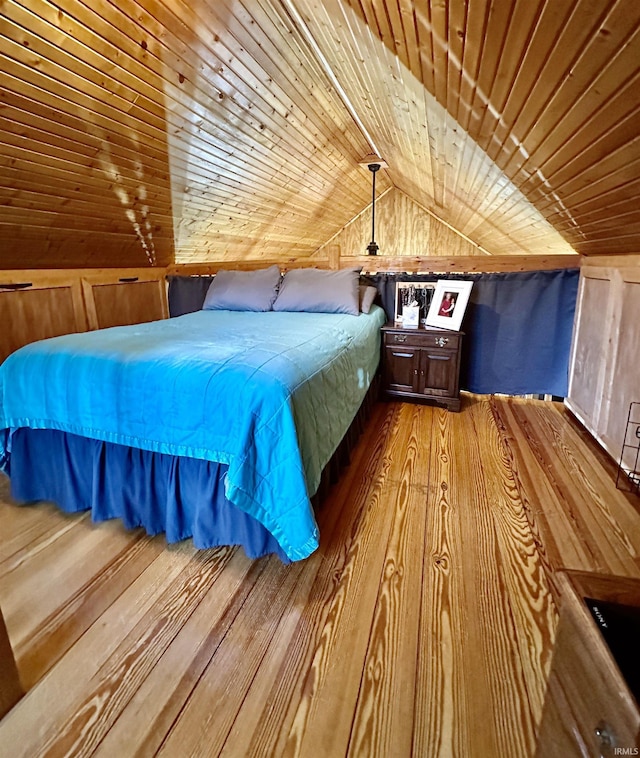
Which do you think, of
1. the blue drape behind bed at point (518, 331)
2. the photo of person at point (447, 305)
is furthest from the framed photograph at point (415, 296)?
the photo of person at point (447, 305)

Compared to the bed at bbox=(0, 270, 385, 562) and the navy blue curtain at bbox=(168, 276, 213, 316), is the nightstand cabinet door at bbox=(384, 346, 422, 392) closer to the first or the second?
the bed at bbox=(0, 270, 385, 562)

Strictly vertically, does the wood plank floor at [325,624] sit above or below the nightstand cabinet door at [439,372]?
below

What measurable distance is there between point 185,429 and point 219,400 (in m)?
0.20

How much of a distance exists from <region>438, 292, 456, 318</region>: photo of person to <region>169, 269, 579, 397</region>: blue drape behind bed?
0.23 meters

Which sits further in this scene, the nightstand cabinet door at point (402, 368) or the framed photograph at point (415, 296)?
the framed photograph at point (415, 296)

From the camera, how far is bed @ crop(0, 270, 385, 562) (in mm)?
1452

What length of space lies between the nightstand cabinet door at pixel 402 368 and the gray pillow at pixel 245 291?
3.34 feet

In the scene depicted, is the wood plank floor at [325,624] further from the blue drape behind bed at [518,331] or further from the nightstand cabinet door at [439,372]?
the blue drape behind bed at [518,331]

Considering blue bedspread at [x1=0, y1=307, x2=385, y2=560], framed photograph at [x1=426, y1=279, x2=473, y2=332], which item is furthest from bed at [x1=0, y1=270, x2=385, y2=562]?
framed photograph at [x1=426, y1=279, x2=473, y2=332]

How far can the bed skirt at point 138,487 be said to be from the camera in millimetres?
1623

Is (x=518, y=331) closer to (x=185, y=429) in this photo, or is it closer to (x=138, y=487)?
(x=185, y=429)

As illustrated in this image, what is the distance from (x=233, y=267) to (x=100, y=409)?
2.35m

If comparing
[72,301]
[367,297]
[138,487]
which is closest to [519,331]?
[367,297]

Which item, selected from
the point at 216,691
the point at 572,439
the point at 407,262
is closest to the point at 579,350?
the point at 572,439
